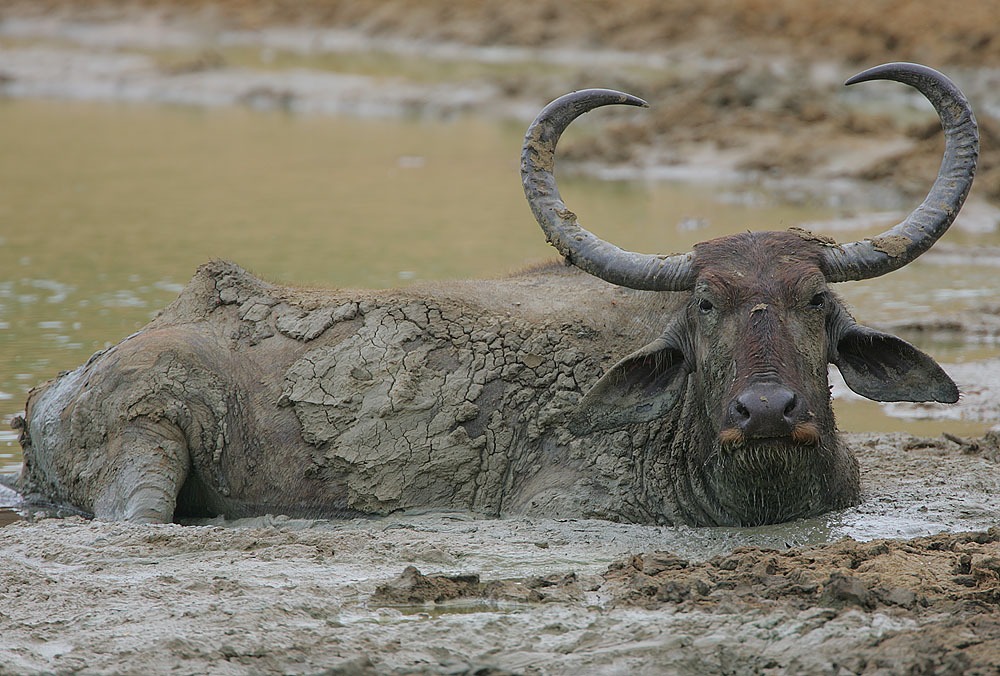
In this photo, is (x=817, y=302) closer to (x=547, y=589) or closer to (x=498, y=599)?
(x=547, y=589)

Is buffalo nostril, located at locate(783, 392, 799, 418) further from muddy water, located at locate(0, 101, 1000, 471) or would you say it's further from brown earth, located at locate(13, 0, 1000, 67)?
brown earth, located at locate(13, 0, 1000, 67)

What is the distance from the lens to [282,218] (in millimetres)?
15578

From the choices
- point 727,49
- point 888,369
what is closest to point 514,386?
point 888,369

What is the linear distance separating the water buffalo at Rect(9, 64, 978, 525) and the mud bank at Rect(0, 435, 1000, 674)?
1.45ft

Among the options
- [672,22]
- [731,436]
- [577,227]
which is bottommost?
[731,436]

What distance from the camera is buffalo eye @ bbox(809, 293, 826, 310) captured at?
5.99 metres

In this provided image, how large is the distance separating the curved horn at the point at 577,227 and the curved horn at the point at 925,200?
704 millimetres

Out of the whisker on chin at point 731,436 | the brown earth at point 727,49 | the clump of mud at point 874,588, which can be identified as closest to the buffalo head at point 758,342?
the whisker on chin at point 731,436

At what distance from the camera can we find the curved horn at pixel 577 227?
6.32 meters

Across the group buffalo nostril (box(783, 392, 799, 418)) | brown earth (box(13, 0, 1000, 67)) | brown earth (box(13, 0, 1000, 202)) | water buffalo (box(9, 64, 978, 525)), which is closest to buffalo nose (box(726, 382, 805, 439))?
buffalo nostril (box(783, 392, 799, 418))

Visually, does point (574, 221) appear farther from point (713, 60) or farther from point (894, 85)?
point (713, 60)

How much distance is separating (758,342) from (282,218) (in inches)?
413

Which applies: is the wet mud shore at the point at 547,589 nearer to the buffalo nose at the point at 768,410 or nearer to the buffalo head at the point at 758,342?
the buffalo head at the point at 758,342

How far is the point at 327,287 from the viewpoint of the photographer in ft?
24.6
